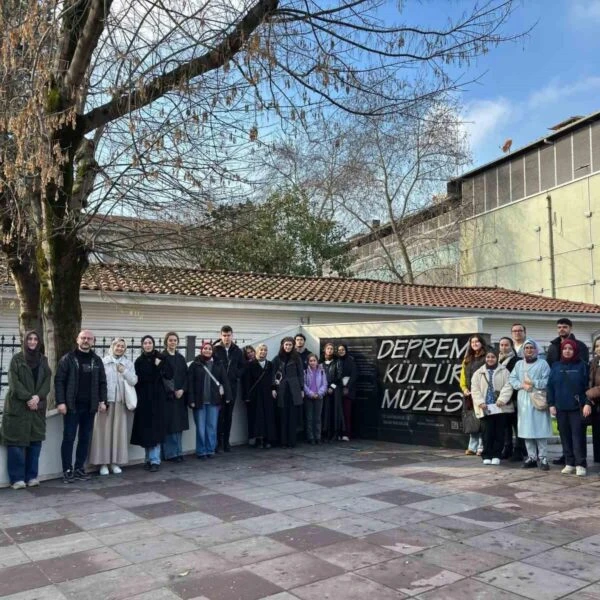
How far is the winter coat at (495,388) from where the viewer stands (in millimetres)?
8195

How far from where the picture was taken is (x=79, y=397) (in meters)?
7.56

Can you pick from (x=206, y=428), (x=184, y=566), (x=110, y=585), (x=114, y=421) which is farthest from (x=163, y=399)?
(x=110, y=585)

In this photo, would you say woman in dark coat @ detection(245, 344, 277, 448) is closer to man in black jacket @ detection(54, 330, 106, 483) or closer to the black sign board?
the black sign board

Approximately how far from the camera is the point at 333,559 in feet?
14.6

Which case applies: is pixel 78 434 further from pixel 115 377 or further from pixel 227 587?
pixel 227 587

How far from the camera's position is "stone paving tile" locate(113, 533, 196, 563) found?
4.61m

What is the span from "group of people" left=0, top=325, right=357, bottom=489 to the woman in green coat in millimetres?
12

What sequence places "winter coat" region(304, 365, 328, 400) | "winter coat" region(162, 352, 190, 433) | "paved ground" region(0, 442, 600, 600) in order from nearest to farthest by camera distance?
"paved ground" region(0, 442, 600, 600), "winter coat" region(162, 352, 190, 433), "winter coat" region(304, 365, 328, 400)

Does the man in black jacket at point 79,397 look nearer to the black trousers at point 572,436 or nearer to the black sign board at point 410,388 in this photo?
the black sign board at point 410,388

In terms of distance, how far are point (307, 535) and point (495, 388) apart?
14.2ft

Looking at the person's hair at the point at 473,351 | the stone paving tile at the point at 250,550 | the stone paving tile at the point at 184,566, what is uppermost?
the person's hair at the point at 473,351

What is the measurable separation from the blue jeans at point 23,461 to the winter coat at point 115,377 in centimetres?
114

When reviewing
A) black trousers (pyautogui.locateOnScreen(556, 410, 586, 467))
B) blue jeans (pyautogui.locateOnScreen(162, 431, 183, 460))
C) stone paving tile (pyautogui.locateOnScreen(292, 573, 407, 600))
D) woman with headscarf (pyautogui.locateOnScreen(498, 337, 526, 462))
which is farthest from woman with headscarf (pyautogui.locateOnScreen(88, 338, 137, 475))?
black trousers (pyautogui.locateOnScreen(556, 410, 586, 467))

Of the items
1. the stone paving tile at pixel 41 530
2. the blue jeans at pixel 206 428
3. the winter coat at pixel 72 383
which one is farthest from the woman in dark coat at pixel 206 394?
the stone paving tile at pixel 41 530
